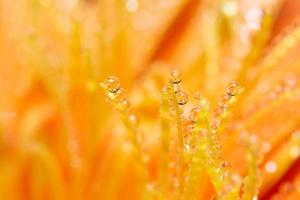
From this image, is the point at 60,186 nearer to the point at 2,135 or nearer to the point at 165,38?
the point at 2,135

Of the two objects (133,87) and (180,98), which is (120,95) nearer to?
(180,98)

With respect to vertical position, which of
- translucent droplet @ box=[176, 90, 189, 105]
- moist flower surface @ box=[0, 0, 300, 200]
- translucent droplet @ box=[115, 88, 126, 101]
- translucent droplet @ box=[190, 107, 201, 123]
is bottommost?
translucent droplet @ box=[190, 107, 201, 123]

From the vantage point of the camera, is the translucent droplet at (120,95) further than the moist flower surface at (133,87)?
No

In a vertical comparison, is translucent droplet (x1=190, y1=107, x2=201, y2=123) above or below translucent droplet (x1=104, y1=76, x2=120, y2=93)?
below

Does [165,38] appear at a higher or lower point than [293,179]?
higher

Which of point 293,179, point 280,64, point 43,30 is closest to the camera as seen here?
point 293,179

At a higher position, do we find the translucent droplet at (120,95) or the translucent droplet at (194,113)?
the translucent droplet at (120,95)

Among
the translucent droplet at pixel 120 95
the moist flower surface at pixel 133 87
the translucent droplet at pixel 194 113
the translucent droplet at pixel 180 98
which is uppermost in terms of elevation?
the moist flower surface at pixel 133 87

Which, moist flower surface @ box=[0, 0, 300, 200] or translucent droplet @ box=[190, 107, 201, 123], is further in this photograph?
moist flower surface @ box=[0, 0, 300, 200]

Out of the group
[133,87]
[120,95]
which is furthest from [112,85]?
[133,87]

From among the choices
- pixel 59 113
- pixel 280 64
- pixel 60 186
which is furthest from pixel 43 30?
pixel 280 64

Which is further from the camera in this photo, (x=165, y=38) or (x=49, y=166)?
(x=165, y=38)
